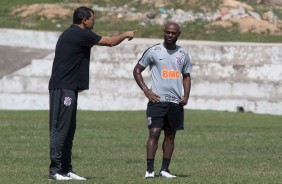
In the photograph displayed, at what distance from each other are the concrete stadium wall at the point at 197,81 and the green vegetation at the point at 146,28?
7.42 m

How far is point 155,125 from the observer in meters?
14.1

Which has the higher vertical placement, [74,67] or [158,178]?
[74,67]

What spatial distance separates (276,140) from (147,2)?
1100 inches

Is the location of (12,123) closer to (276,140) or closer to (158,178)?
(276,140)

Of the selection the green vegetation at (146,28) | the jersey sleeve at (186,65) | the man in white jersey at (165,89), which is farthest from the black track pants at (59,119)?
the green vegetation at (146,28)

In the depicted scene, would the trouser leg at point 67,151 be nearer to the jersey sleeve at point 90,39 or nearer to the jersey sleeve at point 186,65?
the jersey sleeve at point 90,39

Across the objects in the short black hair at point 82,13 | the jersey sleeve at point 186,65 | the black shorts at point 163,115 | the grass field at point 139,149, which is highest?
the short black hair at point 82,13

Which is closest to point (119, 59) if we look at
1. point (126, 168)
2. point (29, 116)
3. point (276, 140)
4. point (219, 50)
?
point (219, 50)

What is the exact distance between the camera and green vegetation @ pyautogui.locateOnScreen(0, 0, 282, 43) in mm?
40969

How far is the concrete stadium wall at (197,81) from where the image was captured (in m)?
30.6

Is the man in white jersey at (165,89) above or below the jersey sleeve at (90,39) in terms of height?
below

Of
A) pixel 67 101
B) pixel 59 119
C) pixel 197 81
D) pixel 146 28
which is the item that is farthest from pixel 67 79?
pixel 146 28

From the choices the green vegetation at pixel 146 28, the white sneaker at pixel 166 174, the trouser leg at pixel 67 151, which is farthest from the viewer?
the green vegetation at pixel 146 28

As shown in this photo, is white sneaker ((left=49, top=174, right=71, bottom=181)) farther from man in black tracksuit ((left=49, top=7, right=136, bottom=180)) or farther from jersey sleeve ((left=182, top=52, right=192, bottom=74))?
jersey sleeve ((left=182, top=52, right=192, bottom=74))
